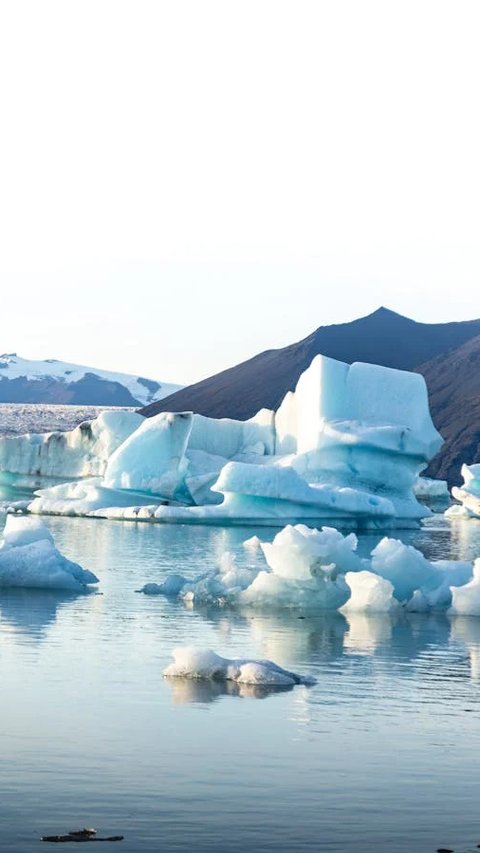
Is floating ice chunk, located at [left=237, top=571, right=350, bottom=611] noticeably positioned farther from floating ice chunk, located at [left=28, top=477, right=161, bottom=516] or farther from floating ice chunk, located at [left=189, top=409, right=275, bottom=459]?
floating ice chunk, located at [left=189, top=409, right=275, bottom=459]

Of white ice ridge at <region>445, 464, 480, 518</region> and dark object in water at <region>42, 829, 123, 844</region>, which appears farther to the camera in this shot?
white ice ridge at <region>445, 464, 480, 518</region>

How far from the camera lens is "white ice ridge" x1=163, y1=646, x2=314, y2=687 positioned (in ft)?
34.0

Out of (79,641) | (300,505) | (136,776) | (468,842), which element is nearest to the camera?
(468,842)

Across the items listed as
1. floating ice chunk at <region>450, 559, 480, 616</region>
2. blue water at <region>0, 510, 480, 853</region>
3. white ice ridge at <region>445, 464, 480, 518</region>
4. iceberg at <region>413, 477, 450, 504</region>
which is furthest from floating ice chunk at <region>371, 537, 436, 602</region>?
iceberg at <region>413, 477, 450, 504</region>

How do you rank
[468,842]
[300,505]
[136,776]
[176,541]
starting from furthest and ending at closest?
[300,505]
[176,541]
[136,776]
[468,842]

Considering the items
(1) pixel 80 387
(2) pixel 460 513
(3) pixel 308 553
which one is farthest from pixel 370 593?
(1) pixel 80 387

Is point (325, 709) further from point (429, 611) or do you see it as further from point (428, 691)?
point (429, 611)

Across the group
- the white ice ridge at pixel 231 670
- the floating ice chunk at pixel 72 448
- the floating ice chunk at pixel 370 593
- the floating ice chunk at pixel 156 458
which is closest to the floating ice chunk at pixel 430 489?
the floating ice chunk at pixel 72 448

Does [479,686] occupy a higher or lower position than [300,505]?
lower

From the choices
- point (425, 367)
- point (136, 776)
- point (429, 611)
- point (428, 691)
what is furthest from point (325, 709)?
point (425, 367)

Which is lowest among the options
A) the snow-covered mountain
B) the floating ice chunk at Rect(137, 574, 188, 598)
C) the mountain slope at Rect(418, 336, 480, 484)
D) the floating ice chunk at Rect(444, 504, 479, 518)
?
the floating ice chunk at Rect(137, 574, 188, 598)

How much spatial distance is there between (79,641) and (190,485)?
25.3m

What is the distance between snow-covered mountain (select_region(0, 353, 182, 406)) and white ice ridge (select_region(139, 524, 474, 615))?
162 meters

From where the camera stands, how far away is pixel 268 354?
440 feet
